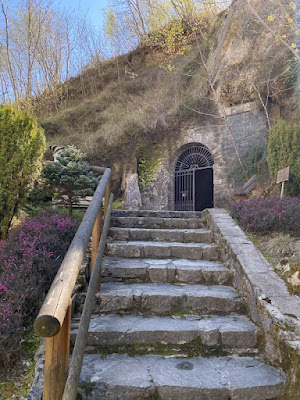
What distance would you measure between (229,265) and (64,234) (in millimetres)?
1887

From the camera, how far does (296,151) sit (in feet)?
19.2

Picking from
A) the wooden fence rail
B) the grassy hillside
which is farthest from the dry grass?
the grassy hillside

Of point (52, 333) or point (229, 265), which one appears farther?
point (229, 265)

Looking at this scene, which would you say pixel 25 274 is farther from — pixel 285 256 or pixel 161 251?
pixel 285 256

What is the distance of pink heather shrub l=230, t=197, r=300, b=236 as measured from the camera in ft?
11.9

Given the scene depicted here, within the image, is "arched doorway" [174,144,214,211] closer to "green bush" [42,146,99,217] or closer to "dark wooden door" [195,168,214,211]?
"dark wooden door" [195,168,214,211]

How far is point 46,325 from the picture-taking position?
3.89 ft

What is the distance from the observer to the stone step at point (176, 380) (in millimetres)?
1649

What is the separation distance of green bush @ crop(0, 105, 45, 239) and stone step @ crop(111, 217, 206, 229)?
139 centimetres

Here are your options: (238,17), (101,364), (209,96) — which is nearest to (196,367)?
(101,364)

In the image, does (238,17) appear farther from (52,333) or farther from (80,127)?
(52,333)

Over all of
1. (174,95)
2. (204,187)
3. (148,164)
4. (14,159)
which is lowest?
(14,159)

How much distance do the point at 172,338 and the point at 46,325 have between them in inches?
45.7

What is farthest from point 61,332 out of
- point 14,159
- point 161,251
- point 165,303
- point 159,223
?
point 14,159
